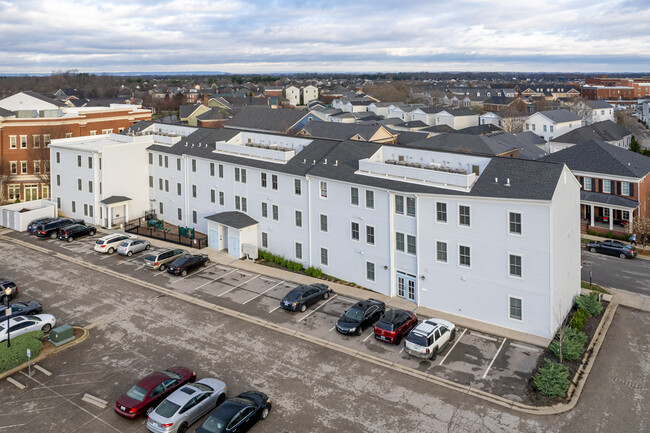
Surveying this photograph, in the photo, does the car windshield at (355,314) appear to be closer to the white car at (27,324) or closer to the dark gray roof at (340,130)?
the white car at (27,324)

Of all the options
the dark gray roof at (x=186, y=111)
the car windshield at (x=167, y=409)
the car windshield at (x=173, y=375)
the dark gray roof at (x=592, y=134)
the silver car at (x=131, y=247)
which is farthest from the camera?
the dark gray roof at (x=186, y=111)

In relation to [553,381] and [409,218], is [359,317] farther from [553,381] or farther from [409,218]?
[553,381]

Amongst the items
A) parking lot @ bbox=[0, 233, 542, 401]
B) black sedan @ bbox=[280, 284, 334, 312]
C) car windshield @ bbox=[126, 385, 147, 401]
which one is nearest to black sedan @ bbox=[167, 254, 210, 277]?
parking lot @ bbox=[0, 233, 542, 401]

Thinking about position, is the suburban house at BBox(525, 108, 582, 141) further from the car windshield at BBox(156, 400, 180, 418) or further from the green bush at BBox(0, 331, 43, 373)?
the green bush at BBox(0, 331, 43, 373)

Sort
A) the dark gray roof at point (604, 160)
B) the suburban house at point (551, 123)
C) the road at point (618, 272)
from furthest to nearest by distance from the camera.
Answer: the suburban house at point (551, 123) → the dark gray roof at point (604, 160) → the road at point (618, 272)

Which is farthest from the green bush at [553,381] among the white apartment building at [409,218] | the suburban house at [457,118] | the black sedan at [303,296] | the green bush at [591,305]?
the suburban house at [457,118]

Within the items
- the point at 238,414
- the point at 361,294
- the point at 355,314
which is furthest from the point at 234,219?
the point at 238,414
